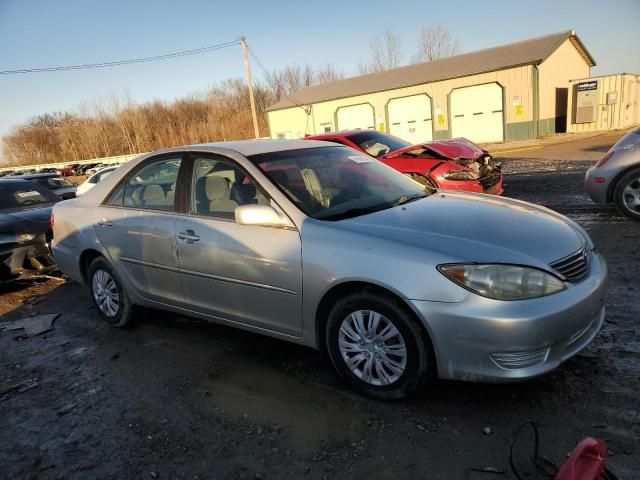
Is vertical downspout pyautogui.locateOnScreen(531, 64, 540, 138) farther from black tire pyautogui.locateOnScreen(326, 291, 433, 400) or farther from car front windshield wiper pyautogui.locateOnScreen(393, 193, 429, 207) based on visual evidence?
black tire pyautogui.locateOnScreen(326, 291, 433, 400)

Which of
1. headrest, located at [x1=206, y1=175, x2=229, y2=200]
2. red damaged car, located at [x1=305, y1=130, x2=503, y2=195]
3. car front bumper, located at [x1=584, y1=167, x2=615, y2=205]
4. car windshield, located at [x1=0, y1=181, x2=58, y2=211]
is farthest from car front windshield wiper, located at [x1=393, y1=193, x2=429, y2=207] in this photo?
car windshield, located at [x1=0, y1=181, x2=58, y2=211]

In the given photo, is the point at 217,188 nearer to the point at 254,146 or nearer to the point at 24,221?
the point at 254,146

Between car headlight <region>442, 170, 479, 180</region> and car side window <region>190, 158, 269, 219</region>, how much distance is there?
4.78 m

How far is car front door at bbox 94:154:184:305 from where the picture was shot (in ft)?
13.0

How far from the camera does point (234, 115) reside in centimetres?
6384

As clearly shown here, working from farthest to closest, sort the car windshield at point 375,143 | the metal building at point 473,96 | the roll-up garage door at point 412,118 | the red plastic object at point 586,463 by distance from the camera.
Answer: the roll-up garage door at point 412,118 → the metal building at point 473,96 → the car windshield at point 375,143 → the red plastic object at point 586,463

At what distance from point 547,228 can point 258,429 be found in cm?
219

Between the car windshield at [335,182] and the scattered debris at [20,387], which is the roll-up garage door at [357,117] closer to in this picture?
the car windshield at [335,182]

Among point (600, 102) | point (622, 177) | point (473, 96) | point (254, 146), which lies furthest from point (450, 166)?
point (600, 102)

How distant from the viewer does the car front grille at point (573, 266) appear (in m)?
2.77

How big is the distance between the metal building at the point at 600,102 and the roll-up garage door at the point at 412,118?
7.54 m

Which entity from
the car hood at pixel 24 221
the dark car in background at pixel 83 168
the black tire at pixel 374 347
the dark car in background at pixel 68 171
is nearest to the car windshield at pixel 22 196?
the car hood at pixel 24 221

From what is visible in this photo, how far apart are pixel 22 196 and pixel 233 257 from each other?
5.96 metres

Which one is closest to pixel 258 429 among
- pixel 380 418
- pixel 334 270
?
pixel 380 418
